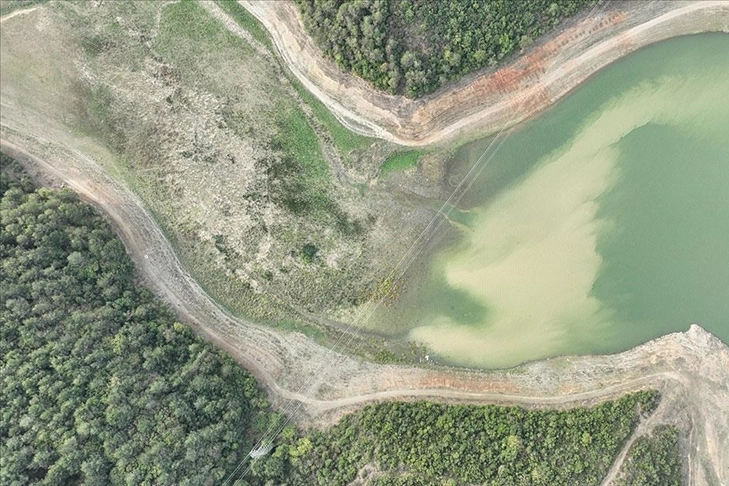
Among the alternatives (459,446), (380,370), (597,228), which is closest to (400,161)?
(597,228)

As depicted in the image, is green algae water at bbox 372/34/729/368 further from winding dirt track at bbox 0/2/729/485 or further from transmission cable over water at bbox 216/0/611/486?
winding dirt track at bbox 0/2/729/485

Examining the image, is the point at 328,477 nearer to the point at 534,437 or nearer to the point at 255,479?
the point at 255,479

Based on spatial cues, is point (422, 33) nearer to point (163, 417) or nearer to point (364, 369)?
point (364, 369)

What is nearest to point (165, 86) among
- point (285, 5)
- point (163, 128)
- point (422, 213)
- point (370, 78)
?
point (163, 128)

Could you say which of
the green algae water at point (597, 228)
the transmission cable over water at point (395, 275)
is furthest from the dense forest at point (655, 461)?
the transmission cable over water at point (395, 275)

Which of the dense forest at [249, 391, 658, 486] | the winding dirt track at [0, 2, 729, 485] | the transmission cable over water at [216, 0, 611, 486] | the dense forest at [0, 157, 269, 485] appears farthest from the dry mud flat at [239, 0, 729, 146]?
the dense forest at [249, 391, 658, 486]

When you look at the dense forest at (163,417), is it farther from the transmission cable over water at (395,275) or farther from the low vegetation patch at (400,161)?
the low vegetation patch at (400,161)
